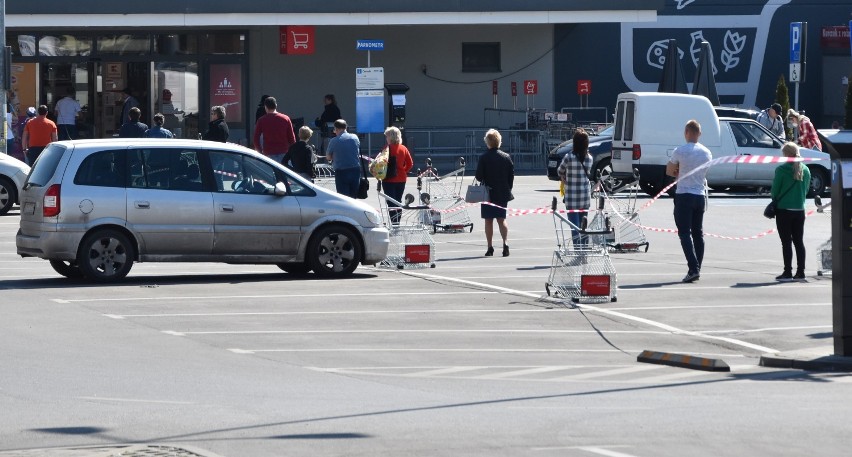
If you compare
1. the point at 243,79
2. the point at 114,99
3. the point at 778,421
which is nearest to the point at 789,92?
the point at 243,79

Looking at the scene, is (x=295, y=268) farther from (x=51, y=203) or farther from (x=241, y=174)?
(x=51, y=203)

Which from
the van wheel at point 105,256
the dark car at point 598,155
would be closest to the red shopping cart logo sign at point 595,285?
the van wheel at point 105,256

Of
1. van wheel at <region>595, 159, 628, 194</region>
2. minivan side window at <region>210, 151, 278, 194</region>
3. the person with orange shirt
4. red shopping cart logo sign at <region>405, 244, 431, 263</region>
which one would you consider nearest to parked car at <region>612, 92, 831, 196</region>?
van wheel at <region>595, 159, 628, 194</region>

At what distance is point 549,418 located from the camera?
8.90 metres

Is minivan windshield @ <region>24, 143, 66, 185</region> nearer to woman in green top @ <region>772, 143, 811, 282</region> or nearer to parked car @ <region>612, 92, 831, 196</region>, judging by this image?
woman in green top @ <region>772, 143, 811, 282</region>

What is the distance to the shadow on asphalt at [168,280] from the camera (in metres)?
15.9

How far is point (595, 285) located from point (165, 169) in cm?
494

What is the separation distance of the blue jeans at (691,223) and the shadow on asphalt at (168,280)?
11.9 ft

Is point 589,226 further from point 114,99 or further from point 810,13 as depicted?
point 810,13

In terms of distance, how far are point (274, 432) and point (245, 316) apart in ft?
18.0

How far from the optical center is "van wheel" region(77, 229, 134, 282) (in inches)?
619

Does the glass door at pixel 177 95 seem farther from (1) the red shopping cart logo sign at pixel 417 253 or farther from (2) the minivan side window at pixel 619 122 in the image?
(1) the red shopping cart logo sign at pixel 417 253

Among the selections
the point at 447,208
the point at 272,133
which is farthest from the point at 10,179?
the point at 447,208

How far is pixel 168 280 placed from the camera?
54.7 ft
